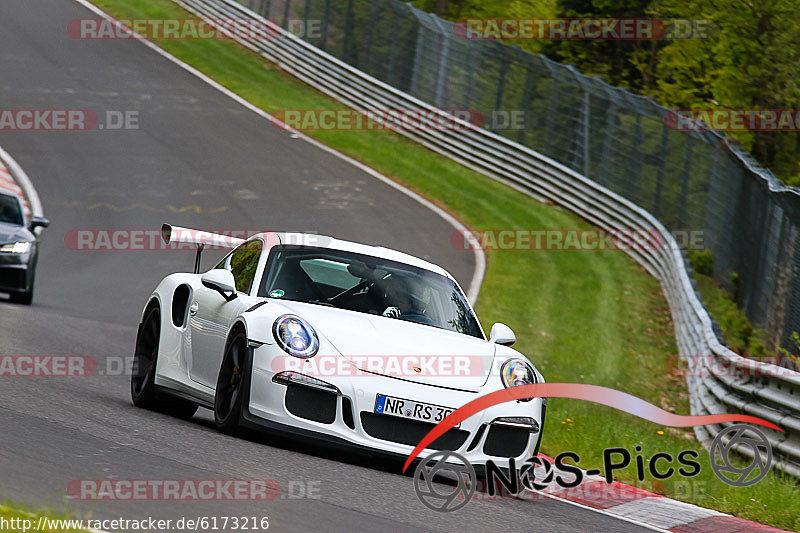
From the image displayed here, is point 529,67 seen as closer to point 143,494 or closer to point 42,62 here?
point 42,62

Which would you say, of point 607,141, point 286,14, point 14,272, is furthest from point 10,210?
point 286,14

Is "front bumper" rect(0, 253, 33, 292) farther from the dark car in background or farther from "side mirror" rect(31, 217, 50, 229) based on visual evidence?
"side mirror" rect(31, 217, 50, 229)

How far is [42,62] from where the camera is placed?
37.1 meters

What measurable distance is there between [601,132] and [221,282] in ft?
67.3

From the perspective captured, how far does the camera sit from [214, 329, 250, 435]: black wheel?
25.7 feet

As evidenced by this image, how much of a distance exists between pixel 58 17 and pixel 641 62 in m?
18.6

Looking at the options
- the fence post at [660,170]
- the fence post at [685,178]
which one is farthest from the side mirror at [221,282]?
the fence post at [660,170]

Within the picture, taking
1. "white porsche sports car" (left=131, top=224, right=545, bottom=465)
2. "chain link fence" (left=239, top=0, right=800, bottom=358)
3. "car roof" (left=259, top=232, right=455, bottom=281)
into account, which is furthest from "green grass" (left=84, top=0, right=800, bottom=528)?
"car roof" (left=259, top=232, right=455, bottom=281)

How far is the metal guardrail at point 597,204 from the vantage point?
9906 mm

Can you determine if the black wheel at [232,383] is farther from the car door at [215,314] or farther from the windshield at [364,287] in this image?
the windshield at [364,287]

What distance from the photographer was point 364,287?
8.95m

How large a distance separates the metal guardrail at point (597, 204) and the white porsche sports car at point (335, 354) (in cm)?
242

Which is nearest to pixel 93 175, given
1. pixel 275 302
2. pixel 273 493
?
pixel 275 302

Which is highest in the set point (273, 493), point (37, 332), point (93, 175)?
point (273, 493)
